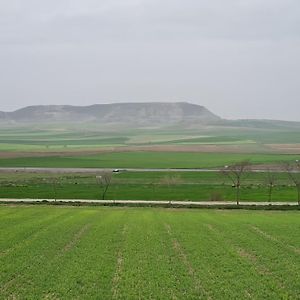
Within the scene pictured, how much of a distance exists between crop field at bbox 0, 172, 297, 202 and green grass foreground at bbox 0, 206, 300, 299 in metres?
28.4

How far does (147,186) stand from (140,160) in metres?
40.7

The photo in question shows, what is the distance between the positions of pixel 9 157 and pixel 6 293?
4061 inches

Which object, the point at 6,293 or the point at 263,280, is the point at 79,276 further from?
the point at 263,280

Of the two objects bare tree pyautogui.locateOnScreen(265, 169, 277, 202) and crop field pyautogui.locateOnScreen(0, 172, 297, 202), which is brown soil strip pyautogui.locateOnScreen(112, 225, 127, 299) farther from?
bare tree pyautogui.locateOnScreen(265, 169, 277, 202)

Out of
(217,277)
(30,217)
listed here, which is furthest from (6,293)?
(30,217)

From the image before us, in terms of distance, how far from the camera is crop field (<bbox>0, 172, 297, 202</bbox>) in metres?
57.7

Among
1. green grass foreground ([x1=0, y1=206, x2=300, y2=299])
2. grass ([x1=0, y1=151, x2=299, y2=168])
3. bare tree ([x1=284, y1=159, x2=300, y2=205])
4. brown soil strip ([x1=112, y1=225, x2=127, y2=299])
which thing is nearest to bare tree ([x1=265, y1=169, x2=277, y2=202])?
bare tree ([x1=284, y1=159, x2=300, y2=205])

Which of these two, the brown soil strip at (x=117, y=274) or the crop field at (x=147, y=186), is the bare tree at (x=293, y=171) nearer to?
the crop field at (x=147, y=186)

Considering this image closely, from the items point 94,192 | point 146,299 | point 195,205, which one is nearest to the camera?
point 146,299

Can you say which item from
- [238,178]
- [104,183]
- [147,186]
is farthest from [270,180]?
[104,183]

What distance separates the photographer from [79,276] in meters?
16.0

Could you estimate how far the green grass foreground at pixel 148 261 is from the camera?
14.4m

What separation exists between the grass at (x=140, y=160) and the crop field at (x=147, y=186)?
1540 centimetres

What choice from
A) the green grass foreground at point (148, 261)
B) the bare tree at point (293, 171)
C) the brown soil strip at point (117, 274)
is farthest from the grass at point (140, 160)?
the brown soil strip at point (117, 274)
